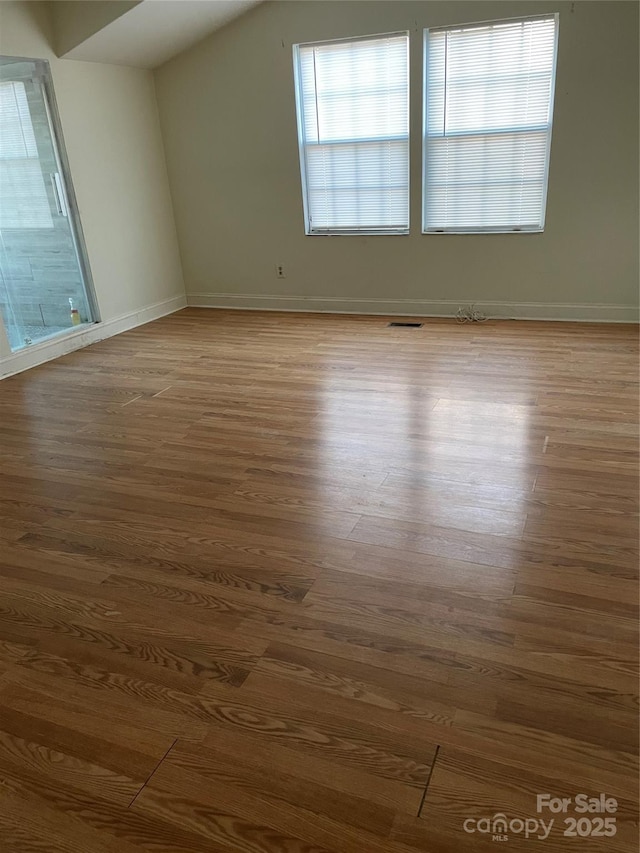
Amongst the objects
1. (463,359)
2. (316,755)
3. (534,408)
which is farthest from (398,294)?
(316,755)

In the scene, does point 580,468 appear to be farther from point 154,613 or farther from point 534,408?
point 154,613

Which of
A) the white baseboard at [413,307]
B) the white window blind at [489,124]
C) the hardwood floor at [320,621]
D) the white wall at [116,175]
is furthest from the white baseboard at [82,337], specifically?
the white window blind at [489,124]

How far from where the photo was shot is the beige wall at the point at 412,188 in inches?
180

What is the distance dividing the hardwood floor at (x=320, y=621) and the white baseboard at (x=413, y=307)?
1.57 meters

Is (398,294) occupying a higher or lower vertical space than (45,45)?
lower

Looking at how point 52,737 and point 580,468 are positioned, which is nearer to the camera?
point 52,737

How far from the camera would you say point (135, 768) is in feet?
4.80

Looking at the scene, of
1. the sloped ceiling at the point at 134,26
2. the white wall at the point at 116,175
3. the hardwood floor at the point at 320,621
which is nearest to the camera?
the hardwood floor at the point at 320,621

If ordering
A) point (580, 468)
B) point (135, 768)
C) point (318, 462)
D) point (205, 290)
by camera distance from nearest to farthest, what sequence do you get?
point (135, 768) → point (580, 468) → point (318, 462) → point (205, 290)

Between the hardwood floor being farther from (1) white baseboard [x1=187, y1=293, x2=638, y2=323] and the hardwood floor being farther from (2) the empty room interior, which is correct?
(1) white baseboard [x1=187, y1=293, x2=638, y2=323]

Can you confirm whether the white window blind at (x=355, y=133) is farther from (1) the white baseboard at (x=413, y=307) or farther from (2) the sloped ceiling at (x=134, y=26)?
(2) the sloped ceiling at (x=134, y=26)

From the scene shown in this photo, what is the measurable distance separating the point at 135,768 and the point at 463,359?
11.6 feet

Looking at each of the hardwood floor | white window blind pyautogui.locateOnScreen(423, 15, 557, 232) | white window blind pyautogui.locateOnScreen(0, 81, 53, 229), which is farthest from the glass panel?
white window blind pyautogui.locateOnScreen(423, 15, 557, 232)

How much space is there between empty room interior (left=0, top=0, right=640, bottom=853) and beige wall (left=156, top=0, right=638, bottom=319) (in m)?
0.03
